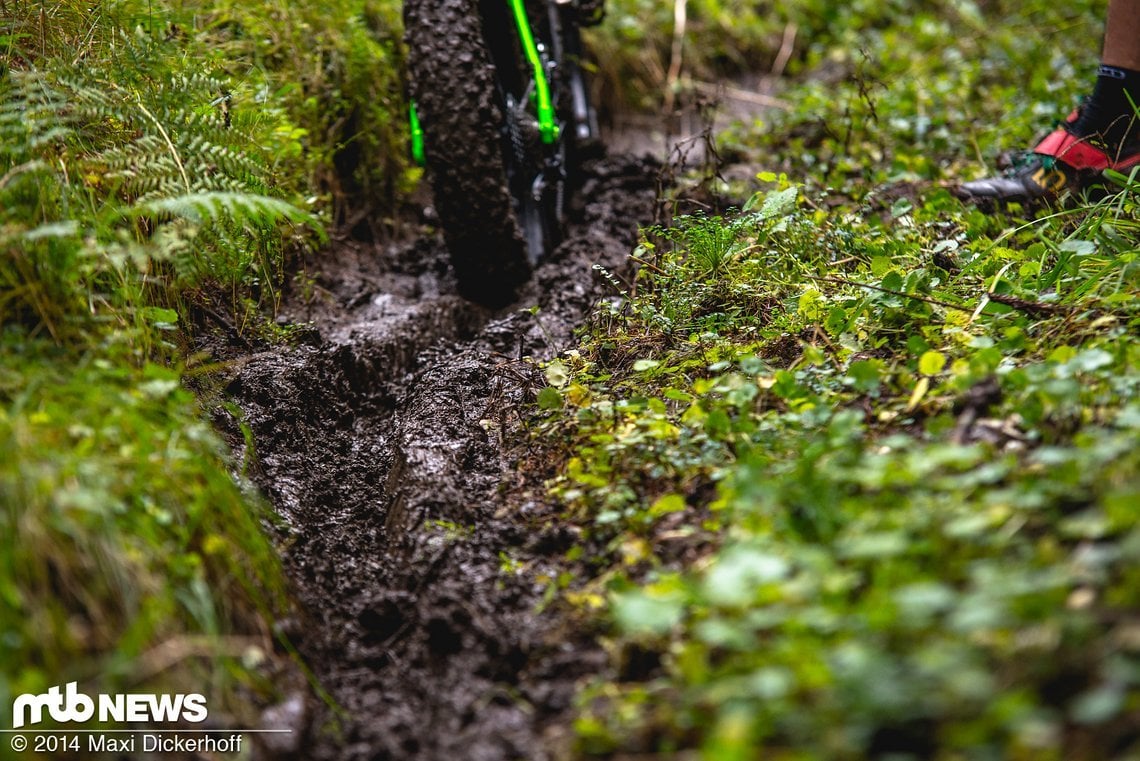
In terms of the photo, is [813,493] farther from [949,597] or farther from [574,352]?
[574,352]

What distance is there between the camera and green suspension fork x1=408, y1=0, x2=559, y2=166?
3.15 m

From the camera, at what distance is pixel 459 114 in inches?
115

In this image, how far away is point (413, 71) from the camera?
2.94 m

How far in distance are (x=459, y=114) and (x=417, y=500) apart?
55.0 inches

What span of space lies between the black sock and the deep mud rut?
1.62 meters

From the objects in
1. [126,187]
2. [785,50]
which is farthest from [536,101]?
[785,50]

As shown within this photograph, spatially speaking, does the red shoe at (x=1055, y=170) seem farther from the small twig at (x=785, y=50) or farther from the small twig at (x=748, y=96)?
the small twig at (x=785, y=50)

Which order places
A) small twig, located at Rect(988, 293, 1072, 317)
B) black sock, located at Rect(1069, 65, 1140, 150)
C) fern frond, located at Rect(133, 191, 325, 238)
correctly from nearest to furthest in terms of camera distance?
1. fern frond, located at Rect(133, 191, 325, 238)
2. small twig, located at Rect(988, 293, 1072, 317)
3. black sock, located at Rect(1069, 65, 1140, 150)

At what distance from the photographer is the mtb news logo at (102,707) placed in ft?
4.53

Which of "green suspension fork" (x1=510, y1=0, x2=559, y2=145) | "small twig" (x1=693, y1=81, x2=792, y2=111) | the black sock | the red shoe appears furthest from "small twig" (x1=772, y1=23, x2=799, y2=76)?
"green suspension fork" (x1=510, y1=0, x2=559, y2=145)

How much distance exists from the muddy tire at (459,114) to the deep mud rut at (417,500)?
34 cm

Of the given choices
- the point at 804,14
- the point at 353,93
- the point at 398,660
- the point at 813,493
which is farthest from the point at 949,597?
the point at 804,14

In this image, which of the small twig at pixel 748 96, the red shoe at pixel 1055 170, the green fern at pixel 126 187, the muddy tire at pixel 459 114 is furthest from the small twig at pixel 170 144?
the small twig at pixel 748 96

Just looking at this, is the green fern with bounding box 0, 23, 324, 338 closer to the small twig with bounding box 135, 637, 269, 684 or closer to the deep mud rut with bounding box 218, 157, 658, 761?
the deep mud rut with bounding box 218, 157, 658, 761
